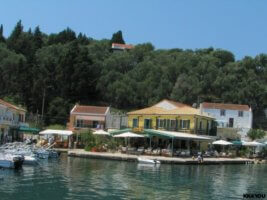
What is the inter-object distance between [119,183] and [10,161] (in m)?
8.45

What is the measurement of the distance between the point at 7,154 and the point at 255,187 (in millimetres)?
17295

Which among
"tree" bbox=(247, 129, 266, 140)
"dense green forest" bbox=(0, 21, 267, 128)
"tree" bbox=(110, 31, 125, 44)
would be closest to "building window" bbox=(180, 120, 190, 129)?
"tree" bbox=(247, 129, 266, 140)

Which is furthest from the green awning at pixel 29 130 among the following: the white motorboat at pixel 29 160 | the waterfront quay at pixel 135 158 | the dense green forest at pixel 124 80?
the white motorboat at pixel 29 160

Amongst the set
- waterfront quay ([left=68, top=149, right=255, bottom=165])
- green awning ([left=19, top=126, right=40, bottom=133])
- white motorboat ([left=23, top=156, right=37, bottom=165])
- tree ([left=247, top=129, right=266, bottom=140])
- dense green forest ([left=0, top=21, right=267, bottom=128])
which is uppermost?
dense green forest ([left=0, top=21, right=267, bottom=128])

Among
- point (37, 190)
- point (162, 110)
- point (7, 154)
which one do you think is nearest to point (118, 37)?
point (162, 110)

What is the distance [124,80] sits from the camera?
288 ft

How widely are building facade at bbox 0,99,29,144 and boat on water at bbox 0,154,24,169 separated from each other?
24577 millimetres

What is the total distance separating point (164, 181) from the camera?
32.6 metres

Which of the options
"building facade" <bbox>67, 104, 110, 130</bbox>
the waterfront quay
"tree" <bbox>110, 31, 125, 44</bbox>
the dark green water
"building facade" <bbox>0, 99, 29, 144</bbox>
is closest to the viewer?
the dark green water

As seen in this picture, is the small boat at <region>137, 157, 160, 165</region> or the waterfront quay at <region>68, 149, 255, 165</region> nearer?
the small boat at <region>137, 157, 160, 165</region>

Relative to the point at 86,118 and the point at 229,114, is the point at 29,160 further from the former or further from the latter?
the point at 229,114

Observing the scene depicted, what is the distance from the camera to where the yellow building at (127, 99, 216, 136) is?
207ft

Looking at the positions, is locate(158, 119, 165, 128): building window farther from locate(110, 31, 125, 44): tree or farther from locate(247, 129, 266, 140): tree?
locate(110, 31, 125, 44): tree

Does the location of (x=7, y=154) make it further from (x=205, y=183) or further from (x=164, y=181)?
(x=205, y=183)
